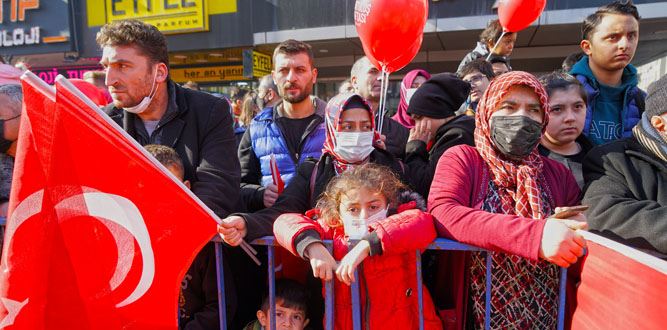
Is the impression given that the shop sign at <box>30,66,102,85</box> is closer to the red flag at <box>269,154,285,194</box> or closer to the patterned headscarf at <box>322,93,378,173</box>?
the red flag at <box>269,154,285,194</box>

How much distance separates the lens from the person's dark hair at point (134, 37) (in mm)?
2336

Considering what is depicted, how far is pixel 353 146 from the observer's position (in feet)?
7.97

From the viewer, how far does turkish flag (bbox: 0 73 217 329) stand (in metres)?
1.74

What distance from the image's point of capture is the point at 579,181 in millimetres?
2285

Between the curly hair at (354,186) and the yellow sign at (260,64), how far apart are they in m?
9.48

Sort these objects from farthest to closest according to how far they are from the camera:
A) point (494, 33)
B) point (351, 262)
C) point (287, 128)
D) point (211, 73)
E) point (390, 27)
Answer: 1. point (211, 73)
2. point (494, 33)
3. point (287, 128)
4. point (390, 27)
5. point (351, 262)

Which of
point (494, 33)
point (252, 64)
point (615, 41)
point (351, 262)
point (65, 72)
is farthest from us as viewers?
point (65, 72)

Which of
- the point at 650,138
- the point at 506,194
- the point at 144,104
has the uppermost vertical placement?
the point at 144,104

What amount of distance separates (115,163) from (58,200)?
0.28 metres

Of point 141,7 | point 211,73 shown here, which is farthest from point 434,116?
point 211,73

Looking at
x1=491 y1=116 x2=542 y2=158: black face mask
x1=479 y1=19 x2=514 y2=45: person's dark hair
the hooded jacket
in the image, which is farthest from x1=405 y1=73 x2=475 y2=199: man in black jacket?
x1=479 y1=19 x2=514 y2=45: person's dark hair

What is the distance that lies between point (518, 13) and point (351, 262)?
3251 millimetres

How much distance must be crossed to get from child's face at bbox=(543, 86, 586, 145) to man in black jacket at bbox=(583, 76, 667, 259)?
1.20 feet

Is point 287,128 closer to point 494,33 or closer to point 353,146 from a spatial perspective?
point 353,146
